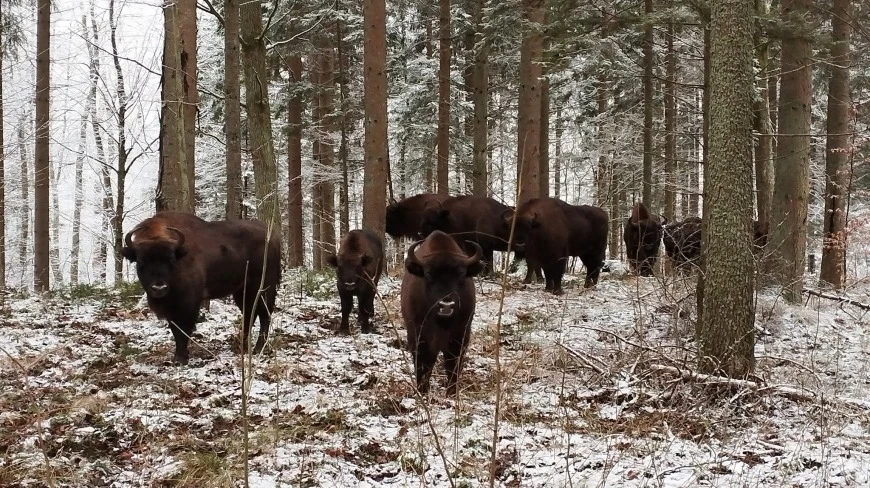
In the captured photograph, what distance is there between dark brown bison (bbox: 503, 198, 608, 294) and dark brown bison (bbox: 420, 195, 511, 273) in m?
0.39

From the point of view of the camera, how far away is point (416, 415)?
5.76 metres

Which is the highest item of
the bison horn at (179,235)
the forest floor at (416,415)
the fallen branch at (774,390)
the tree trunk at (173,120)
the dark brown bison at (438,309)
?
the tree trunk at (173,120)

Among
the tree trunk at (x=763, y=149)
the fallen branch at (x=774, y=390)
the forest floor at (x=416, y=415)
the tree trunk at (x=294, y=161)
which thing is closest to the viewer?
the forest floor at (x=416, y=415)

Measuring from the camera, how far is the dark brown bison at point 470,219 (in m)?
14.1

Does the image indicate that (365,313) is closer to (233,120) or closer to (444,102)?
(233,120)

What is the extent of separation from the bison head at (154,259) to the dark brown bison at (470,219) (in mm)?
7116

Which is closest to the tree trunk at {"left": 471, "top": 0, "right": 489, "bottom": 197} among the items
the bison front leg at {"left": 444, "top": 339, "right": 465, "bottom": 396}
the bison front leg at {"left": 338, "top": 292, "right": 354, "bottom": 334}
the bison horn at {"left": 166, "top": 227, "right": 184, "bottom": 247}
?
the bison front leg at {"left": 338, "top": 292, "right": 354, "bottom": 334}

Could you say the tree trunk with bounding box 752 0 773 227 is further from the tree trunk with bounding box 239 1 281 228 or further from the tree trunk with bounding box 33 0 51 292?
the tree trunk with bounding box 33 0 51 292

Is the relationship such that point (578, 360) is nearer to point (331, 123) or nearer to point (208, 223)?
point (208, 223)

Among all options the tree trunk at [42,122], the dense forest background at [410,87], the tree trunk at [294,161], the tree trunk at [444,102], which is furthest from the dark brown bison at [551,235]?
the tree trunk at [42,122]

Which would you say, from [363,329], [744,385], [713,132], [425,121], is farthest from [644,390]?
[425,121]

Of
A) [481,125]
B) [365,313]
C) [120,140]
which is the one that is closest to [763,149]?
[481,125]

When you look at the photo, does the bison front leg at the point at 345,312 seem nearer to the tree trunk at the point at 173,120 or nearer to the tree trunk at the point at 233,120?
the tree trunk at the point at 173,120

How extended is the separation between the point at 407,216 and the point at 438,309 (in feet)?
30.9
